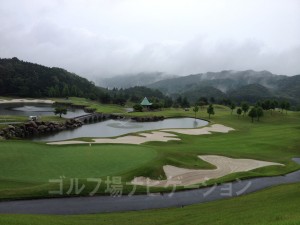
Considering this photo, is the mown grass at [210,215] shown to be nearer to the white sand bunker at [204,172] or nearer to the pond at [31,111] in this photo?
the white sand bunker at [204,172]

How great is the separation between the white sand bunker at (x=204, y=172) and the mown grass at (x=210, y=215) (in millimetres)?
6378

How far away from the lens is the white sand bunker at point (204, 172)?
32500 millimetres

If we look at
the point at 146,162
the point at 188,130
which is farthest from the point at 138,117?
the point at 146,162

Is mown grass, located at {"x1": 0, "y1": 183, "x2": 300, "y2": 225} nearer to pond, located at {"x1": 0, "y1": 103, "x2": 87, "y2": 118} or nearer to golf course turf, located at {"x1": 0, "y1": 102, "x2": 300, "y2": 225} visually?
golf course turf, located at {"x1": 0, "y1": 102, "x2": 300, "y2": 225}

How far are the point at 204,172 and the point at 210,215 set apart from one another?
16.2m

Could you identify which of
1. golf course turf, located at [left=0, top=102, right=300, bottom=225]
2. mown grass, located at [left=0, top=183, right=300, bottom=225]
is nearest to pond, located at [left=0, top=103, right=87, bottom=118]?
golf course turf, located at [left=0, top=102, right=300, bottom=225]

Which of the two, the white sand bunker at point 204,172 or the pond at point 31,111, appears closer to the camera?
the white sand bunker at point 204,172

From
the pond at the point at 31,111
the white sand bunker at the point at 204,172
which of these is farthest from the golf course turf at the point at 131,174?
the pond at the point at 31,111

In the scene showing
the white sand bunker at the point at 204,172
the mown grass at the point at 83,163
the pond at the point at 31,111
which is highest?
the pond at the point at 31,111

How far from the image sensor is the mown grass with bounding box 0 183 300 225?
59.9 ft

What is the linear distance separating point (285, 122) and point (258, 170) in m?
77.7

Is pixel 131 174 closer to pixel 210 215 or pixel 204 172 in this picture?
pixel 204 172

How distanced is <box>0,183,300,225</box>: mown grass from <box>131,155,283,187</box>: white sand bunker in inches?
251

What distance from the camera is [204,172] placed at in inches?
1467
